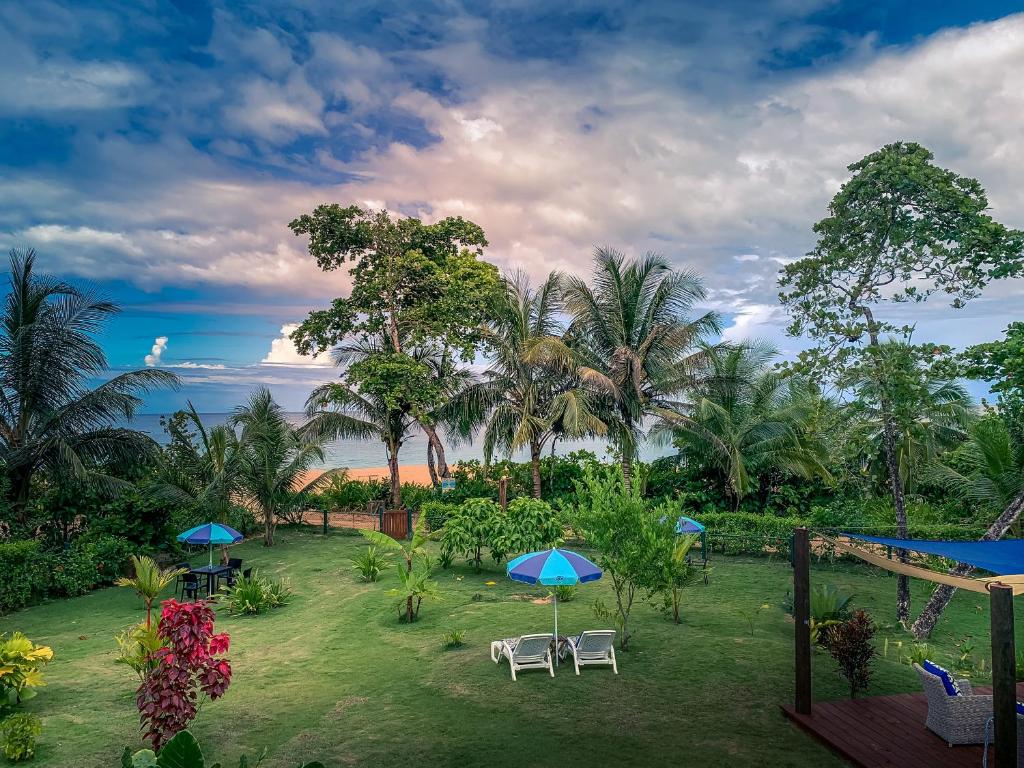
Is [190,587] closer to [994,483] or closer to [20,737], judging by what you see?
[20,737]

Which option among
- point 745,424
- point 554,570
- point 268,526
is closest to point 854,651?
point 554,570

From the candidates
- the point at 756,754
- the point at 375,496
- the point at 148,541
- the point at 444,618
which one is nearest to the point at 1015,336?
the point at 756,754

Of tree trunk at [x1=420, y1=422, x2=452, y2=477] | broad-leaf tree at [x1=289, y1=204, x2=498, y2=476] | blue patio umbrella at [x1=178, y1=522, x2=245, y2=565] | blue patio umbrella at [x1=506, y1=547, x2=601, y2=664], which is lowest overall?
blue patio umbrella at [x1=178, y1=522, x2=245, y2=565]

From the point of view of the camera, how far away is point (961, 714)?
7594 mm

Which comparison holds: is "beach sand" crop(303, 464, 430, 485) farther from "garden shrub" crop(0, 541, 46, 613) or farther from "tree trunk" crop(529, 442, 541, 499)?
"garden shrub" crop(0, 541, 46, 613)

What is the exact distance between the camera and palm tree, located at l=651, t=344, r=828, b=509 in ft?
71.6

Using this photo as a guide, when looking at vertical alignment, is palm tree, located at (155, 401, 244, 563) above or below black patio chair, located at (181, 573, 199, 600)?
above

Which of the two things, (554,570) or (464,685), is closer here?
(464,685)

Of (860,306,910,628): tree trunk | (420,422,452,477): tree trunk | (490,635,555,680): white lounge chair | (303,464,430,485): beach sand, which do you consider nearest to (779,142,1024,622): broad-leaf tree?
(860,306,910,628): tree trunk

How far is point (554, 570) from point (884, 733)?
464 cm

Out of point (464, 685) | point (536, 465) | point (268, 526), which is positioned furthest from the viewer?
point (536, 465)

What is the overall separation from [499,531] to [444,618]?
3.68 meters

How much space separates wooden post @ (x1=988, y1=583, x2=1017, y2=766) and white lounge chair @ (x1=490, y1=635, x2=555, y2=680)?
5728mm

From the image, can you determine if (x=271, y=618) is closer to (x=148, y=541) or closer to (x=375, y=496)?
(x=148, y=541)
